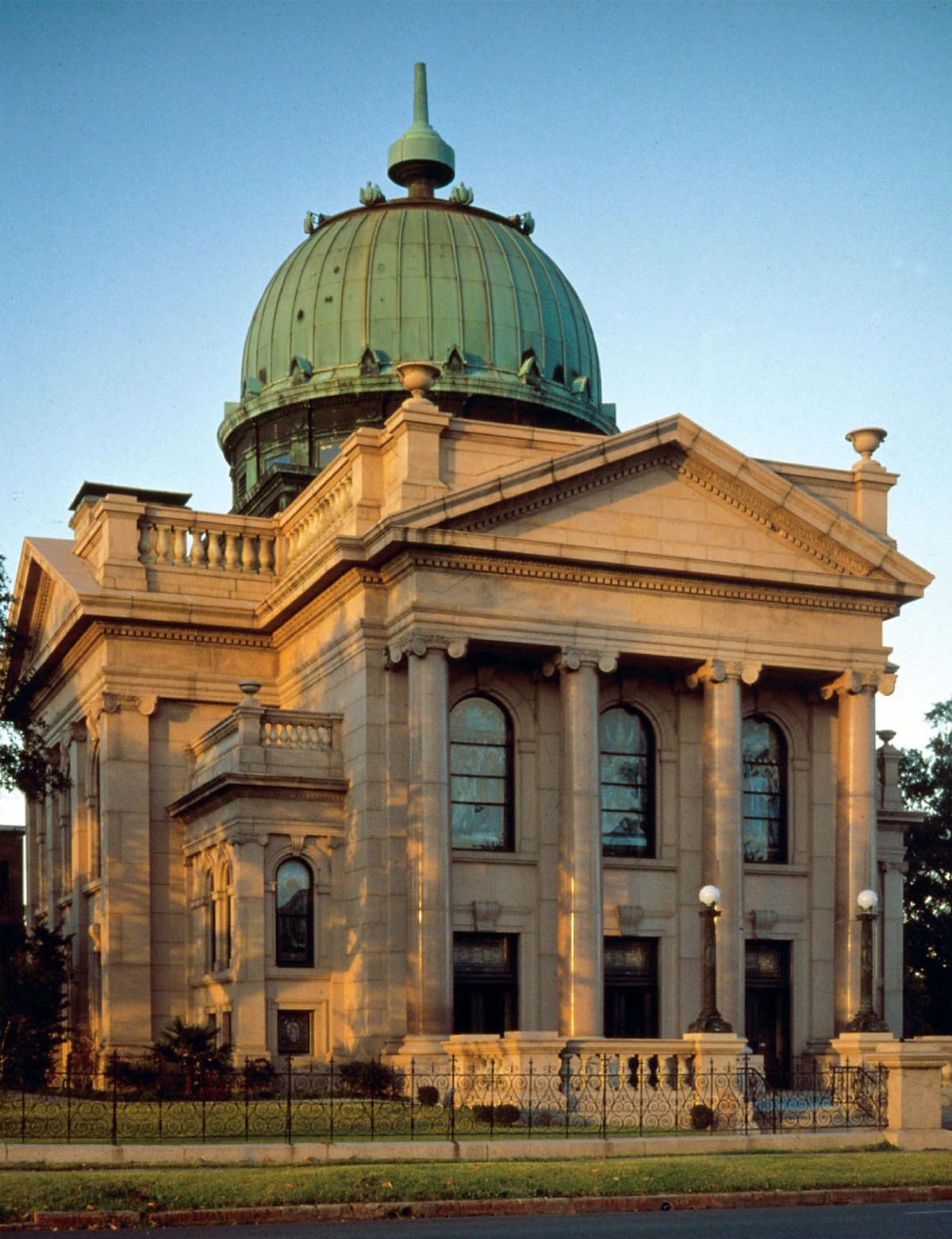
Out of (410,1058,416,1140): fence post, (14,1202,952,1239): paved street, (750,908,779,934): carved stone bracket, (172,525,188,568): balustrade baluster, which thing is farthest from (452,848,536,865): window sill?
(14,1202,952,1239): paved street

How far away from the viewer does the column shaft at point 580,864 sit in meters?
41.3

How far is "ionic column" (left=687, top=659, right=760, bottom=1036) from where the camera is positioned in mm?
42969

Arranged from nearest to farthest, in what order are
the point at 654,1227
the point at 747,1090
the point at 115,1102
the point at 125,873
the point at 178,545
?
the point at 654,1227 → the point at 115,1102 → the point at 747,1090 → the point at 125,873 → the point at 178,545

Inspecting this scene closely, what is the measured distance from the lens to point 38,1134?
30.1 meters

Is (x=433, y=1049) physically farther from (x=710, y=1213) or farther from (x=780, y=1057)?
(x=710, y=1213)

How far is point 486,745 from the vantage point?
43688mm

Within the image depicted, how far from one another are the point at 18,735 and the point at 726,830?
1799 cm

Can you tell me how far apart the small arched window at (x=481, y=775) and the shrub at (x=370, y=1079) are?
549cm

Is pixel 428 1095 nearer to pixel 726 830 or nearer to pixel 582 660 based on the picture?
pixel 726 830

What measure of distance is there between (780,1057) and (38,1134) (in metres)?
20.2

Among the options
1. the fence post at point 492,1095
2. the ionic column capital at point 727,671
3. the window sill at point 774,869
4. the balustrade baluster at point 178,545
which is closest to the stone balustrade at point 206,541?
the balustrade baluster at point 178,545

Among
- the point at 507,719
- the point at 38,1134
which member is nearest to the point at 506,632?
the point at 507,719

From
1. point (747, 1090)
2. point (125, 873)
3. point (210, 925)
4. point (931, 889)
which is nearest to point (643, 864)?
point (747, 1090)

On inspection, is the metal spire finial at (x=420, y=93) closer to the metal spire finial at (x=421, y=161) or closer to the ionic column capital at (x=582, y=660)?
the metal spire finial at (x=421, y=161)
